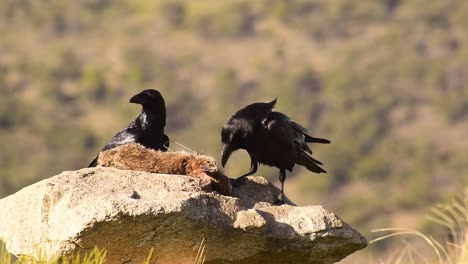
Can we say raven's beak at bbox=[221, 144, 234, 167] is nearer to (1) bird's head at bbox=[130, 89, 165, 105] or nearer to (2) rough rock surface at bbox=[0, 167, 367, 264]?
(1) bird's head at bbox=[130, 89, 165, 105]

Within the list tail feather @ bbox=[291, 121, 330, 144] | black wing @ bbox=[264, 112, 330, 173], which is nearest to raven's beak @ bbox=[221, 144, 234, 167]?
black wing @ bbox=[264, 112, 330, 173]

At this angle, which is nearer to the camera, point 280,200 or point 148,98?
point 280,200

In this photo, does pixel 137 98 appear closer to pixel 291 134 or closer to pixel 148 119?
pixel 148 119

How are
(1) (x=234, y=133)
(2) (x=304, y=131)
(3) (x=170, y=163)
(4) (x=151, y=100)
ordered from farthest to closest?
(4) (x=151, y=100) → (2) (x=304, y=131) → (1) (x=234, y=133) → (3) (x=170, y=163)

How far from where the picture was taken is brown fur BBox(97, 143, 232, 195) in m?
7.25

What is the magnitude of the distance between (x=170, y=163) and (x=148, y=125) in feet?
6.90

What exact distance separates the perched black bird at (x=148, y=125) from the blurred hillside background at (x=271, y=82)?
39369 mm

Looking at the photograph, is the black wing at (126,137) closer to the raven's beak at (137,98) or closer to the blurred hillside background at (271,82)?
the raven's beak at (137,98)

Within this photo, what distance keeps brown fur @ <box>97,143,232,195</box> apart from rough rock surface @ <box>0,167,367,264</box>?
0.17 meters

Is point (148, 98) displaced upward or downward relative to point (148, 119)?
upward

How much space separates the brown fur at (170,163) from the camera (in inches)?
285

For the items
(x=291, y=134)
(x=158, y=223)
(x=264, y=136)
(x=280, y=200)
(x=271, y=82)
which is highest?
(x=271, y=82)

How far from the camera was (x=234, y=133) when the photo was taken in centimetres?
845

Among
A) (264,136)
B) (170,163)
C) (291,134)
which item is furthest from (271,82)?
(170,163)
